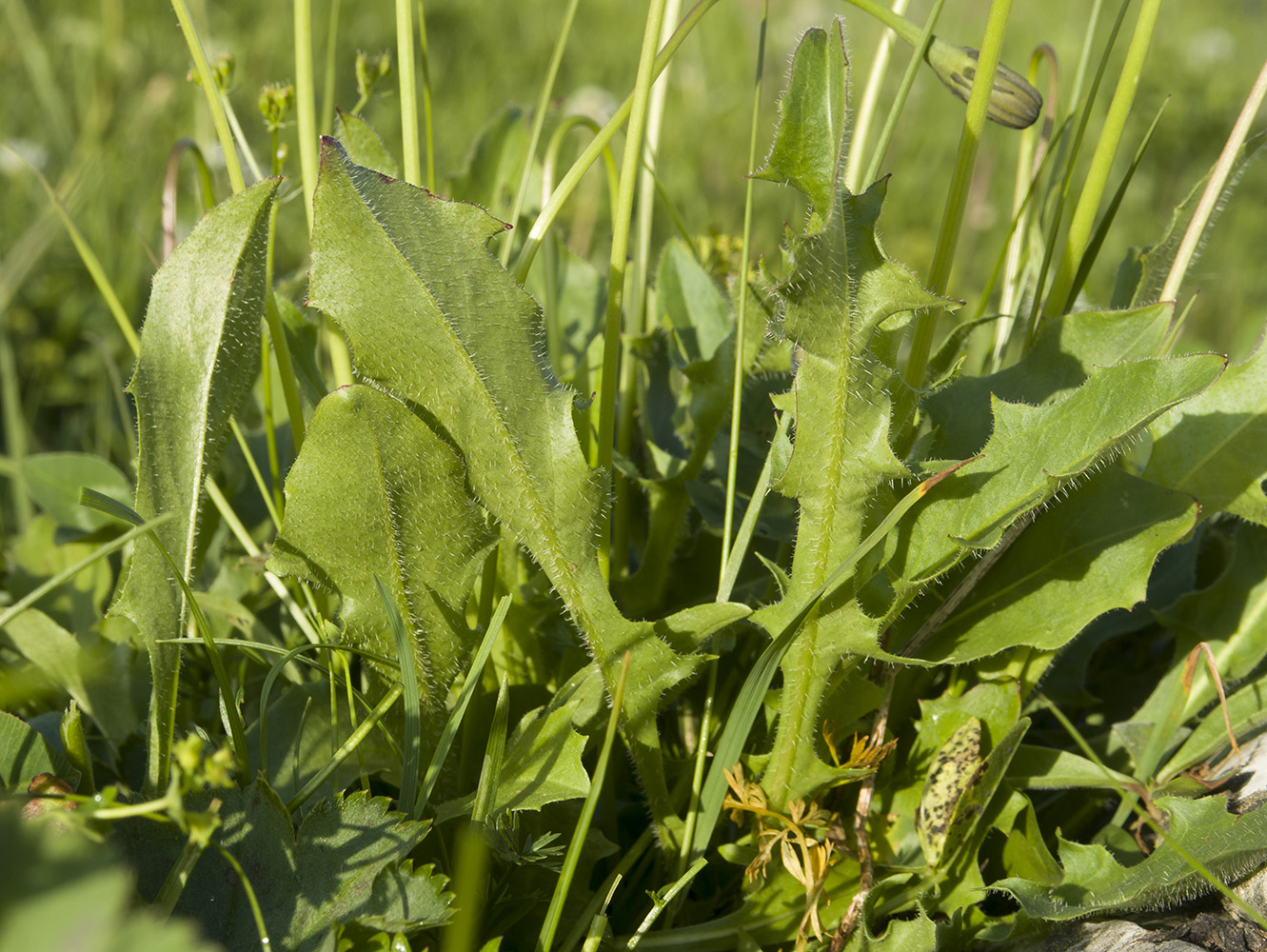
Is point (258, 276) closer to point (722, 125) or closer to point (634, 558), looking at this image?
point (634, 558)

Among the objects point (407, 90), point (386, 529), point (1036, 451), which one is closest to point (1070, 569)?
point (1036, 451)

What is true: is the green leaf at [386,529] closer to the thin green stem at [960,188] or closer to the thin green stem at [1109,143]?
the thin green stem at [960,188]

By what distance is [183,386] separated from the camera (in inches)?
33.9

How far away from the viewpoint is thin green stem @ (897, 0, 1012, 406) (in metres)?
0.81

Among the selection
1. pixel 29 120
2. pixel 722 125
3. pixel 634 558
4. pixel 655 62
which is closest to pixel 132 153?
pixel 29 120

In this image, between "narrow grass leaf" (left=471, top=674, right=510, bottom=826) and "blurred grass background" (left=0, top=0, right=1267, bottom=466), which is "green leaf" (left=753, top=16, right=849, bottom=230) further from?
"blurred grass background" (left=0, top=0, right=1267, bottom=466)

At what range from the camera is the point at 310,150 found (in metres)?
0.96

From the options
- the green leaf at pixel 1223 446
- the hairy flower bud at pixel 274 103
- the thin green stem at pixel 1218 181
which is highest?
the thin green stem at pixel 1218 181

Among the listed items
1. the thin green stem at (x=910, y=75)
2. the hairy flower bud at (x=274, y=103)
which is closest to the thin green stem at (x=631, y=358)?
the thin green stem at (x=910, y=75)

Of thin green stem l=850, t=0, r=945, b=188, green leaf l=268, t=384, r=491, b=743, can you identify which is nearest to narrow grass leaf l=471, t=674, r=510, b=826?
green leaf l=268, t=384, r=491, b=743

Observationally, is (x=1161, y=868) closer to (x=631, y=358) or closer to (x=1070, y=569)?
(x=1070, y=569)

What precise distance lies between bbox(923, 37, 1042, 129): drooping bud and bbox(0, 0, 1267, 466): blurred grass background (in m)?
1.57

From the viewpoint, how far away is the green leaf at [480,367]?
77cm

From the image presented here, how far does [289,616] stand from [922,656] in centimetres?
70
